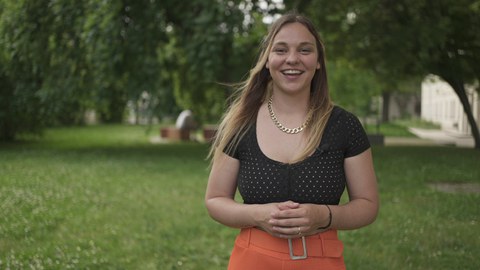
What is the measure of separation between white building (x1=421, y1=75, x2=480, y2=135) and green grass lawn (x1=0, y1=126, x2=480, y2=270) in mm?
23804

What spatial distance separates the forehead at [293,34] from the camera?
7.72ft

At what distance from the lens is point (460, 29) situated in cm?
1814

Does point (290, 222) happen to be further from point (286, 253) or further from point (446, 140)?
point (446, 140)

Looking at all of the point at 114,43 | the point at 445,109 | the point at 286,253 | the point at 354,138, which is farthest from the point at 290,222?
the point at 445,109

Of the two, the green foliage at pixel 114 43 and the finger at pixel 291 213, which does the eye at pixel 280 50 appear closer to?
the finger at pixel 291 213

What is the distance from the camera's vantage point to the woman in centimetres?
225

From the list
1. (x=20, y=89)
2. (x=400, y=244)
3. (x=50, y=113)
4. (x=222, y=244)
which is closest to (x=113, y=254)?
(x=222, y=244)

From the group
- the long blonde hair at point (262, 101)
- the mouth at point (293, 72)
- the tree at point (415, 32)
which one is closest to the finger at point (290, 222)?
the long blonde hair at point (262, 101)

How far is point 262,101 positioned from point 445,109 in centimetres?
5086

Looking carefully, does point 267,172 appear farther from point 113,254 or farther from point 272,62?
point 113,254

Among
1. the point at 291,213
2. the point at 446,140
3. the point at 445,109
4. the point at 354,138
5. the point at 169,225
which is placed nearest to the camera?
the point at 291,213

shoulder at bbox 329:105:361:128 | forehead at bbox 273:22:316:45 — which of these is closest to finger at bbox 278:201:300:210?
shoulder at bbox 329:105:361:128

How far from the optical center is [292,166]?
7.42 feet

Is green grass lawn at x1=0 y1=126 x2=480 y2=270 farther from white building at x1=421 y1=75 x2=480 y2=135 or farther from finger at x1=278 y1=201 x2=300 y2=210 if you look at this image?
white building at x1=421 y1=75 x2=480 y2=135
